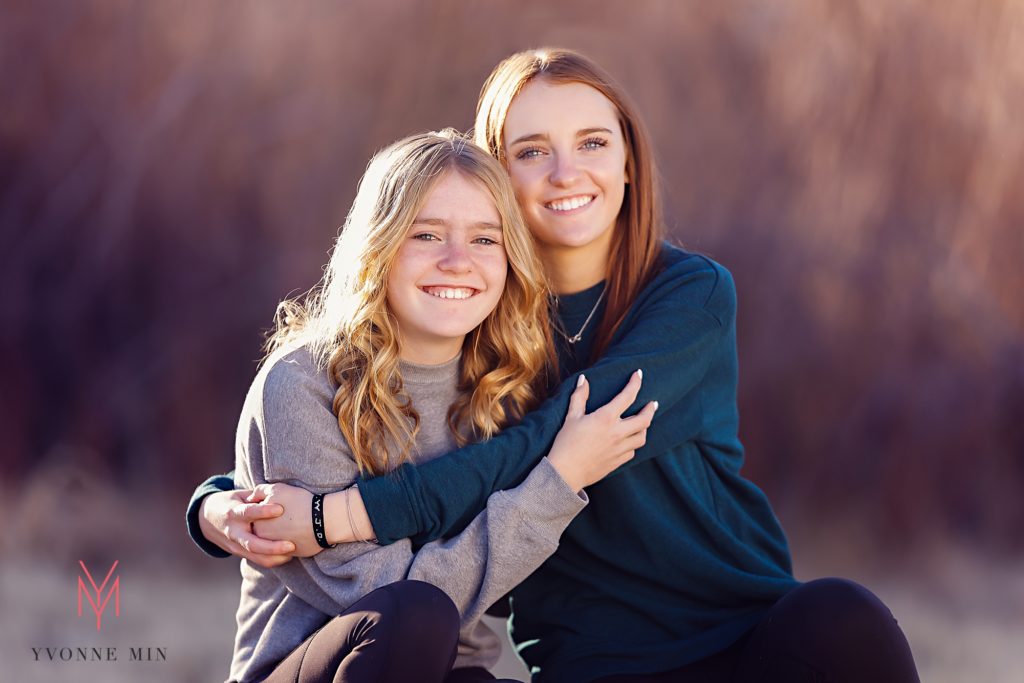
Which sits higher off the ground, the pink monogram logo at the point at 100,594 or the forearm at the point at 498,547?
the forearm at the point at 498,547

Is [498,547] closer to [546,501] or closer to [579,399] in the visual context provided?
[546,501]

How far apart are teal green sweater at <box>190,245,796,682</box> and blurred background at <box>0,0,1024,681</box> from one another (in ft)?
4.58

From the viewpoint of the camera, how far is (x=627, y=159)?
189 cm

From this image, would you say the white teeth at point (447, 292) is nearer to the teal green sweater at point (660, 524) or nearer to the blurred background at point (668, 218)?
the teal green sweater at point (660, 524)

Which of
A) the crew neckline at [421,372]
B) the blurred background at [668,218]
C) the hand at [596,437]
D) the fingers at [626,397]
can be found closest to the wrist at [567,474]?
the hand at [596,437]

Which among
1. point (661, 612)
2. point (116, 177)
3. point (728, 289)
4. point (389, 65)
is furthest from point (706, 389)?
point (116, 177)

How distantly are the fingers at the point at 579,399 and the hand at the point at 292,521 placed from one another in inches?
14.8

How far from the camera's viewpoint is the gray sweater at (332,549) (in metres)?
1.50

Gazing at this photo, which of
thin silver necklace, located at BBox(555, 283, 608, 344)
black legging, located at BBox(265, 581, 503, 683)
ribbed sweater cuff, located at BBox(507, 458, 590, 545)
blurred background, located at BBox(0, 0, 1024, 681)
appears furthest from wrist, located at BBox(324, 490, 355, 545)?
blurred background, located at BBox(0, 0, 1024, 681)

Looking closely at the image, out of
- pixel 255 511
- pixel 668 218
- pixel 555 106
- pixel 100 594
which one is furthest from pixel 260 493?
pixel 668 218

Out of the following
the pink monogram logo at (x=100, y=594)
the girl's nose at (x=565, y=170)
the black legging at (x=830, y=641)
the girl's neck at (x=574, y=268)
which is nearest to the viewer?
the black legging at (x=830, y=641)

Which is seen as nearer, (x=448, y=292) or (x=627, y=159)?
(x=448, y=292)

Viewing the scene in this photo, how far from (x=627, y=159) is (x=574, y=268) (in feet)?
0.65

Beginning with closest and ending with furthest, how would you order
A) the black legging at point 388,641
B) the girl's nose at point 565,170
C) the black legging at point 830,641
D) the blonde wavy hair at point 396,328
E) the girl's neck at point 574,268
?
the black legging at point 388,641 < the black legging at point 830,641 < the blonde wavy hair at point 396,328 < the girl's nose at point 565,170 < the girl's neck at point 574,268
